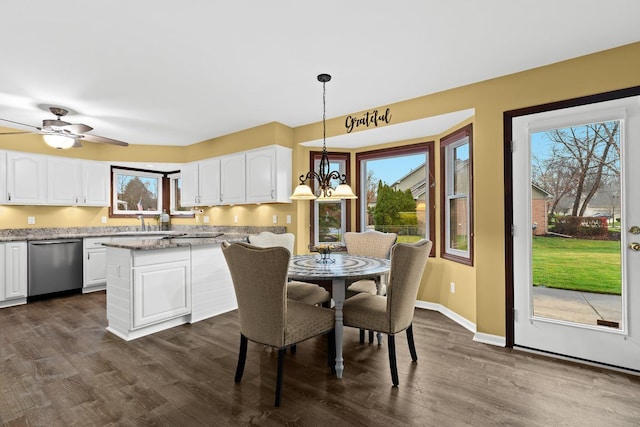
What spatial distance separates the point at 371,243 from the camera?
11.3ft

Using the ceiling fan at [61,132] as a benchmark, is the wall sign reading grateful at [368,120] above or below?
above

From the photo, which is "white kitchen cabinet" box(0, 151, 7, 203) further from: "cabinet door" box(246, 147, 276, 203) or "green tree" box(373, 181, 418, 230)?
"green tree" box(373, 181, 418, 230)

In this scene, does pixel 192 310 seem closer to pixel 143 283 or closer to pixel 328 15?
pixel 143 283

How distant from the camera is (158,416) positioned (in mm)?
1817

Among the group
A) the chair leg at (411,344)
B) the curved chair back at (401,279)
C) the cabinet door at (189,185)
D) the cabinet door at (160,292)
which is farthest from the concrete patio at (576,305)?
the cabinet door at (189,185)

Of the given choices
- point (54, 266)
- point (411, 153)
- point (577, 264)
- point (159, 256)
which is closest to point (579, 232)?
point (577, 264)

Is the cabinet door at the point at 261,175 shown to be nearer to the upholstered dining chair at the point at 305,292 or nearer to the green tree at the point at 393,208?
the upholstered dining chair at the point at 305,292

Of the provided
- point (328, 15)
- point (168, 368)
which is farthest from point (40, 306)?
point (328, 15)

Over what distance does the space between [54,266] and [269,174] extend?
326cm

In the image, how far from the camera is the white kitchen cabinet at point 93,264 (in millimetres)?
4594

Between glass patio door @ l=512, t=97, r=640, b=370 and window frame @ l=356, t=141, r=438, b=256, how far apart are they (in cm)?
122

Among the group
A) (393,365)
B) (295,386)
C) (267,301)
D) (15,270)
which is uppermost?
(267,301)

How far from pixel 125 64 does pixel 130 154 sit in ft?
10.1

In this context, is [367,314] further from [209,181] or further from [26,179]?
[26,179]
